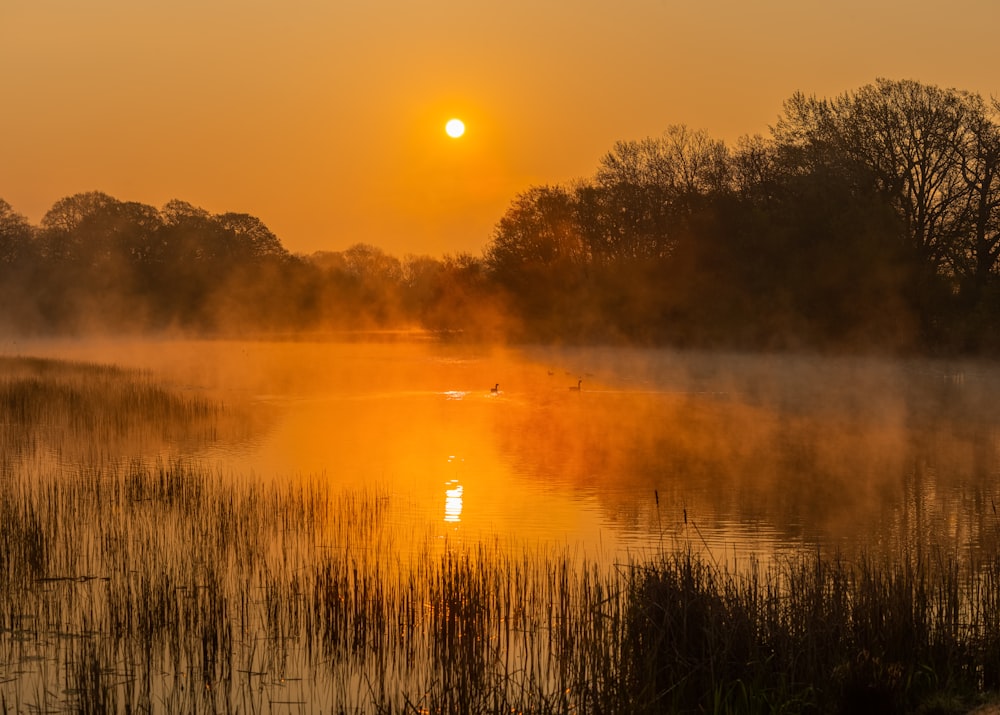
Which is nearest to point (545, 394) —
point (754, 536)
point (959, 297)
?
point (959, 297)

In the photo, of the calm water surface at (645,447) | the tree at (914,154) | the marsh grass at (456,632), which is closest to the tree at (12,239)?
the calm water surface at (645,447)

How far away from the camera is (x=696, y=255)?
52.1 m

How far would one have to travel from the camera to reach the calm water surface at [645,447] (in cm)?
1441

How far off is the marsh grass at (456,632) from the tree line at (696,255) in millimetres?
34781

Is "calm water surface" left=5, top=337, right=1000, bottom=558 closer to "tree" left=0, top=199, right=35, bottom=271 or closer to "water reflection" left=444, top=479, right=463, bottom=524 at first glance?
"water reflection" left=444, top=479, right=463, bottom=524

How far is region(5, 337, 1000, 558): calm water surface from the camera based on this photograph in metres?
14.4

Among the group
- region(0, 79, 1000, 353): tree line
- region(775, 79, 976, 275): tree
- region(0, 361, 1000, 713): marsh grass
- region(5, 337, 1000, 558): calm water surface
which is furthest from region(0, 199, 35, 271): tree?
region(0, 361, 1000, 713): marsh grass

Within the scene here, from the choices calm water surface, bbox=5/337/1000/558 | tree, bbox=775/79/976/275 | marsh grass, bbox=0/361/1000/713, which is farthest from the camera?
tree, bbox=775/79/976/275

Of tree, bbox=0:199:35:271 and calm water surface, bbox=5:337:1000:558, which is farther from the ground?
tree, bbox=0:199:35:271

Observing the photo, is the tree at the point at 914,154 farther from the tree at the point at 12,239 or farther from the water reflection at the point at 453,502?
the tree at the point at 12,239

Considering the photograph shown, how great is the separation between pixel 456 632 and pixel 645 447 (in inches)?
593

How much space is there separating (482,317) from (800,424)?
41.6 metres

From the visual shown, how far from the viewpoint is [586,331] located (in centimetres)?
6094

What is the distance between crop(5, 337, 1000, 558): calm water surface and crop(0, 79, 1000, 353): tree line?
3.09 meters
